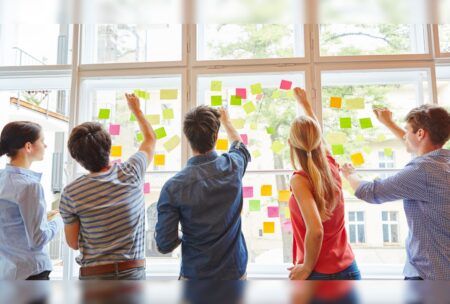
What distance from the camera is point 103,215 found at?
1.43 m

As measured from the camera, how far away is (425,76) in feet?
7.61

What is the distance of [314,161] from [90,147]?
983 mm

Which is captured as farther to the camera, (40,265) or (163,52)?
(163,52)

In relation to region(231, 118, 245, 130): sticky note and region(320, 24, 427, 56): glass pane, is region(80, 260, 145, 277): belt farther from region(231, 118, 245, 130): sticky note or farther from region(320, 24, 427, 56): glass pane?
region(320, 24, 427, 56): glass pane

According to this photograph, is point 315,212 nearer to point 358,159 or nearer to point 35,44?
point 358,159

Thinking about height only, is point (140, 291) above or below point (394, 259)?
above

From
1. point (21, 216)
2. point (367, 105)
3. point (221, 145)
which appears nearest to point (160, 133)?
point (221, 145)

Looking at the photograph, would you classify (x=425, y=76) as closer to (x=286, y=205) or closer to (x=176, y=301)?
(x=286, y=205)

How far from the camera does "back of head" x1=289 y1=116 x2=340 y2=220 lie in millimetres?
1479

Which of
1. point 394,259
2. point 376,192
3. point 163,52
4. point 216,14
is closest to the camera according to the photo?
point 216,14

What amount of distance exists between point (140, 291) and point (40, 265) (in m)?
1.66

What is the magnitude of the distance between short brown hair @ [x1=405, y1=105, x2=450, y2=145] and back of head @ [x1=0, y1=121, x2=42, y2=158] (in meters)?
1.93

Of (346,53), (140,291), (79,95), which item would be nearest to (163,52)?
(79,95)

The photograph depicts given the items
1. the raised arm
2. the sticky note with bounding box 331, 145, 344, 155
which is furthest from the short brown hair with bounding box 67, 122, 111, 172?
the sticky note with bounding box 331, 145, 344, 155
